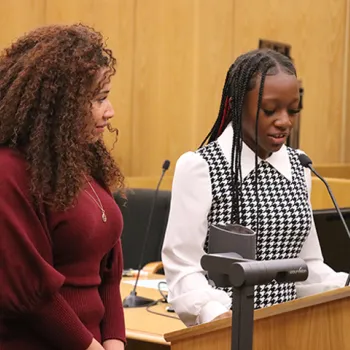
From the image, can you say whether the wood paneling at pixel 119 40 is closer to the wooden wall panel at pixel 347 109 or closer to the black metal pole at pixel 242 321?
the wooden wall panel at pixel 347 109

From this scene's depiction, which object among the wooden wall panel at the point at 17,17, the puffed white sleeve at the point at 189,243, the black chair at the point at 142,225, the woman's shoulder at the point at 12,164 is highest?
the wooden wall panel at the point at 17,17

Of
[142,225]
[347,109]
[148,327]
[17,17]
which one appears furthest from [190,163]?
[347,109]

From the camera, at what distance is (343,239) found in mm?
3248

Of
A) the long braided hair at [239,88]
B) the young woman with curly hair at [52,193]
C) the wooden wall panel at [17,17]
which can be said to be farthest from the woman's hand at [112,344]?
the wooden wall panel at [17,17]

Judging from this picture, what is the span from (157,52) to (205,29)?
1.99ft

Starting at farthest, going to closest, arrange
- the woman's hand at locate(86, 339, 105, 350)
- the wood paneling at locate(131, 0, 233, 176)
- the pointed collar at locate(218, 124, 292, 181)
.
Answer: the wood paneling at locate(131, 0, 233, 176) < the pointed collar at locate(218, 124, 292, 181) < the woman's hand at locate(86, 339, 105, 350)

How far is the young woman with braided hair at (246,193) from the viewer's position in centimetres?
219

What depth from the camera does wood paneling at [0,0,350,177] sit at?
555 centimetres

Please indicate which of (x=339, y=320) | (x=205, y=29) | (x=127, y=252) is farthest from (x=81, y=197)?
(x=205, y=29)

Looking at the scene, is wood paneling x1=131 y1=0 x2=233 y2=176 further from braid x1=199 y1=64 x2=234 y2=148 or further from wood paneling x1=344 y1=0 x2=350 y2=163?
braid x1=199 y1=64 x2=234 y2=148

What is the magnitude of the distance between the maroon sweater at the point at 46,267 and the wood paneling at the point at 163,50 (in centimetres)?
330

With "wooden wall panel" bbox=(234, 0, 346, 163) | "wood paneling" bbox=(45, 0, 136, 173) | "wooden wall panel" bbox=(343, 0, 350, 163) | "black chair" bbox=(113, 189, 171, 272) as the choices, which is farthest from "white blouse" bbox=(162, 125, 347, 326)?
"wooden wall panel" bbox=(343, 0, 350, 163)

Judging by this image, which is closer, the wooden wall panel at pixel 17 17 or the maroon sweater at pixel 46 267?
the maroon sweater at pixel 46 267

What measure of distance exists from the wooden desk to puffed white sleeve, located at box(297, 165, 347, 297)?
66cm
